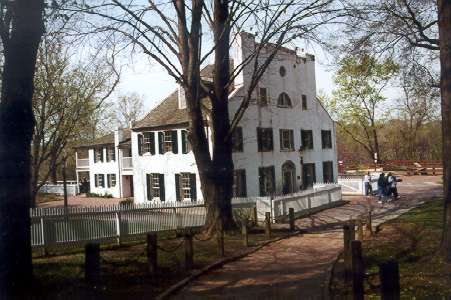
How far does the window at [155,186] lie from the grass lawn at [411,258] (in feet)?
48.9

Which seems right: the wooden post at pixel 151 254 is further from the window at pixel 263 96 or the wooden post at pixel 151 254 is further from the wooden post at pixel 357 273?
the window at pixel 263 96

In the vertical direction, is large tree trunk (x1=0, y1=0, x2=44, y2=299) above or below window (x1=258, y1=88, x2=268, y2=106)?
below

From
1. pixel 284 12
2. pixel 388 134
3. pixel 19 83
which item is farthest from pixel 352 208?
pixel 388 134

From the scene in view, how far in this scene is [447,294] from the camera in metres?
7.34

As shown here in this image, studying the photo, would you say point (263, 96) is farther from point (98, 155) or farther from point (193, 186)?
point (98, 155)

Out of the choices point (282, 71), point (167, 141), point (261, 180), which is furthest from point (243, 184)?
point (282, 71)

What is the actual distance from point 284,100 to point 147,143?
917cm

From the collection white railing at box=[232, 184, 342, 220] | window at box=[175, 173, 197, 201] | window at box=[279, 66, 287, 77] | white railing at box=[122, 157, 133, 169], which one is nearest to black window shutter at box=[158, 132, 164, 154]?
window at box=[175, 173, 197, 201]

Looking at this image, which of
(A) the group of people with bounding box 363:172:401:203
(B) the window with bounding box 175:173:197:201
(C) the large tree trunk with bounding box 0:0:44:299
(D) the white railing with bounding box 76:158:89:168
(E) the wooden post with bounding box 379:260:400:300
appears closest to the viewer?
(E) the wooden post with bounding box 379:260:400:300

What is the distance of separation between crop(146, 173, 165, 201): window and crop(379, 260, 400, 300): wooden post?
2351cm

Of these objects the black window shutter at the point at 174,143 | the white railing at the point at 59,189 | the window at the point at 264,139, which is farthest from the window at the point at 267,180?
the white railing at the point at 59,189

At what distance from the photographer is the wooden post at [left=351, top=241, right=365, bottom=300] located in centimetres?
669

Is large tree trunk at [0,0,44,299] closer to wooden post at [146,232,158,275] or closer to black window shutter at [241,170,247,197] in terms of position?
wooden post at [146,232,158,275]

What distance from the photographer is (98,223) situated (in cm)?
1445
